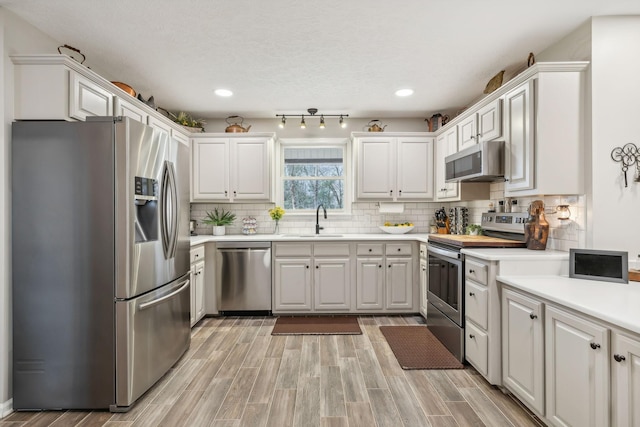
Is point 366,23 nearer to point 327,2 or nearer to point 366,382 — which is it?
point 327,2

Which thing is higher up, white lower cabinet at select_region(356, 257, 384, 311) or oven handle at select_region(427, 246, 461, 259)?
oven handle at select_region(427, 246, 461, 259)

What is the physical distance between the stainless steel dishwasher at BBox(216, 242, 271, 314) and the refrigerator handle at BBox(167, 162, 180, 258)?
1339 mm

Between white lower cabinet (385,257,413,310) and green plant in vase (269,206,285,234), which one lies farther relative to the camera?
green plant in vase (269,206,285,234)

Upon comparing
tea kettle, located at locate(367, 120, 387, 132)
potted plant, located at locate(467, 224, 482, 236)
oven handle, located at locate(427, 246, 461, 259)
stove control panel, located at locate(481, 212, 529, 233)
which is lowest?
oven handle, located at locate(427, 246, 461, 259)

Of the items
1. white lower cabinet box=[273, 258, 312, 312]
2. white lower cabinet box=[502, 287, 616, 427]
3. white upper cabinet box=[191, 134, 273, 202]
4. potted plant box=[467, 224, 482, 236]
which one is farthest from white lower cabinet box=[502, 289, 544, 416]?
white upper cabinet box=[191, 134, 273, 202]

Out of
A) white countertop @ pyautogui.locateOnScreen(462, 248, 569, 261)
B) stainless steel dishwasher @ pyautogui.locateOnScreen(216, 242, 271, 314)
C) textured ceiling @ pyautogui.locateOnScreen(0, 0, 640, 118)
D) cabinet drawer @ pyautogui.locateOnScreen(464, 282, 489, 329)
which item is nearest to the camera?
textured ceiling @ pyautogui.locateOnScreen(0, 0, 640, 118)

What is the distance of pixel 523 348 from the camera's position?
6.38ft

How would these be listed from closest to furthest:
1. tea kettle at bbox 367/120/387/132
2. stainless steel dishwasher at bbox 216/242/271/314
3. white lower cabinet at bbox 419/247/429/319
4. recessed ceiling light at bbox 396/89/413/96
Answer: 1. recessed ceiling light at bbox 396/89/413/96
2. white lower cabinet at bbox 419/247/429/319
3. stainless steel dishwasher at bbox 216/242/271/314
4. tea kettle at bbox 367/120/387/132

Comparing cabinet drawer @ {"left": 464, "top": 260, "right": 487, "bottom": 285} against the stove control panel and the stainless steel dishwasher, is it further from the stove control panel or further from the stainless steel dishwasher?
the stainless steel dishwasher

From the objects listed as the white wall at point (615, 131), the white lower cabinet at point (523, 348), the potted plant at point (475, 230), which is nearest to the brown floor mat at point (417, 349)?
the white lower cabinet at point (523, 348)

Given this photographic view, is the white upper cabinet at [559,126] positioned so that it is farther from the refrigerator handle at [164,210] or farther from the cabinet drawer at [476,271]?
the refrigerator handle at [164,210]

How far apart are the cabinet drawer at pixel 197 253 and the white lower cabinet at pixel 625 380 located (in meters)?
3.29

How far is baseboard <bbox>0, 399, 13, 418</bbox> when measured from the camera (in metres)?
1.96

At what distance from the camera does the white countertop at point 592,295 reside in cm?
133
